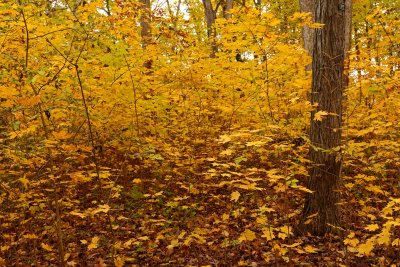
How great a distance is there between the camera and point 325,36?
4371mm

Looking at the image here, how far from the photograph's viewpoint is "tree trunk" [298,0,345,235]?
4.36 m

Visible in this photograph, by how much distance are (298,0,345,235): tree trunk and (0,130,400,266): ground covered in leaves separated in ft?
0.82

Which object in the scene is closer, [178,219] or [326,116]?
[326,116]

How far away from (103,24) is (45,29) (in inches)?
85.7

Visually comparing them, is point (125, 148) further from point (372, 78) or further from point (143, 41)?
point (372, 78)

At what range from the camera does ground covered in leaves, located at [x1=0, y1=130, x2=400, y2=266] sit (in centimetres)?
411

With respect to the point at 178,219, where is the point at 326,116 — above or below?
above

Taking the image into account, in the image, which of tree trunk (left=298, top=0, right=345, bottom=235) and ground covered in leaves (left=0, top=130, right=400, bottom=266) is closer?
ground covered in leaves (left=0, top=130, right=400, bottom=266)

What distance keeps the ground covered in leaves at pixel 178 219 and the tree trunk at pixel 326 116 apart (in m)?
0.25

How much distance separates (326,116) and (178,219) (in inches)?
115

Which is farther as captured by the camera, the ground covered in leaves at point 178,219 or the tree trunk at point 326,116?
the tree trunk at point 326,116

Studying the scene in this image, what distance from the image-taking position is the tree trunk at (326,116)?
14.3 ft

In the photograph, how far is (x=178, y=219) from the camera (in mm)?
5688

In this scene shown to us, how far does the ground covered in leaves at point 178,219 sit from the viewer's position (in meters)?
4.11
